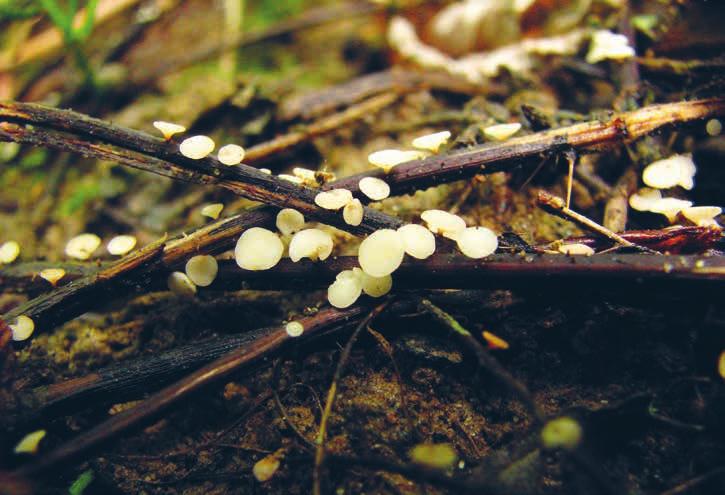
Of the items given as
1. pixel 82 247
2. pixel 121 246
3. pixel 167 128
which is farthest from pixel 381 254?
pixel 82 247

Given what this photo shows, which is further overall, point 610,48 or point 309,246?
point 610,48

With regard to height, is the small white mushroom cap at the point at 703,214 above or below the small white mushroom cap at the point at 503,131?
below

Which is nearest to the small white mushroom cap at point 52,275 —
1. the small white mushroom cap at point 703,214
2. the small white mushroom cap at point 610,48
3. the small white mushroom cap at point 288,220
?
the small white mushroom cap at point 288,220

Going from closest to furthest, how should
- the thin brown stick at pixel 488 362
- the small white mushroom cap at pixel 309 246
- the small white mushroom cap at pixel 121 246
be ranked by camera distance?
the thin brown stick at pixel 488 362
the small white mushroom cap at pixel 309 246
the small white mushroom cap at pixel 121 246

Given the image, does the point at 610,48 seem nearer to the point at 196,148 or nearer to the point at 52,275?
the point at 196,148

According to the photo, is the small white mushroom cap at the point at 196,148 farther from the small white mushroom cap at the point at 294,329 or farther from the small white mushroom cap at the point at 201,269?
the small white mushroom cap at the point at 294,329

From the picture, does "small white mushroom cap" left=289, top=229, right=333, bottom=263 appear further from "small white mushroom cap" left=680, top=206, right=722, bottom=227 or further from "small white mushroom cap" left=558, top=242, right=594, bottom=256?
"small white mushroom cap" left=680, top=206, right=722, bottom=227

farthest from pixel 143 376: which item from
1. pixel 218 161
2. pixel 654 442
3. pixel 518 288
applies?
pixel 654 442
